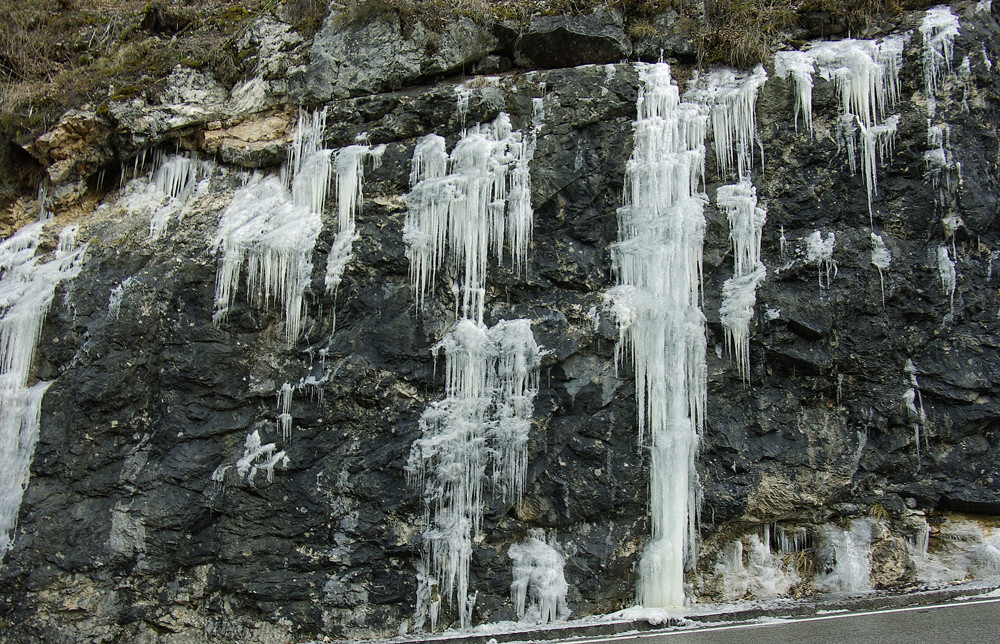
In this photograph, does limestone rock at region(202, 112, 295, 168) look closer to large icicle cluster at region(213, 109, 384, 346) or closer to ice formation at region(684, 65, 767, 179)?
large icicle cluster at region(213, 109, 384, 346)

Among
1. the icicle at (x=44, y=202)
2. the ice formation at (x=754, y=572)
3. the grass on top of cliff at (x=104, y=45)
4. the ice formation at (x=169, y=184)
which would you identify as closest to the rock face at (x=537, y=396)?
the ice formation at (x=754, y=572)

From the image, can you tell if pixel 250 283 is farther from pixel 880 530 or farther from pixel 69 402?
pixel 880 530

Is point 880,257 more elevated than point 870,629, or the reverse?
point 880,257

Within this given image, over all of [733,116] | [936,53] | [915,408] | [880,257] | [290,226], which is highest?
[936,53]

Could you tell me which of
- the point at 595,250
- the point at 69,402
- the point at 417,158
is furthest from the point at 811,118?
the point at 69,402

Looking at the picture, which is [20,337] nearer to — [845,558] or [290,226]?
[290,226]

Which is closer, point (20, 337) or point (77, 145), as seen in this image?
point (20, 337)

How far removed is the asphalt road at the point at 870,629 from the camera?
4.87 meters

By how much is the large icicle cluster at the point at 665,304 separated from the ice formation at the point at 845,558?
1325mm

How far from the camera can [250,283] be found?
7465 mm

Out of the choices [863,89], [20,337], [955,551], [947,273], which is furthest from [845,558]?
A: [20,337]

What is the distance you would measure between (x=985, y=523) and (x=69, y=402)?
9.29 m

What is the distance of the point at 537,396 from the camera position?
23.1 ft

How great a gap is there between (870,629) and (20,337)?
28.0ft
